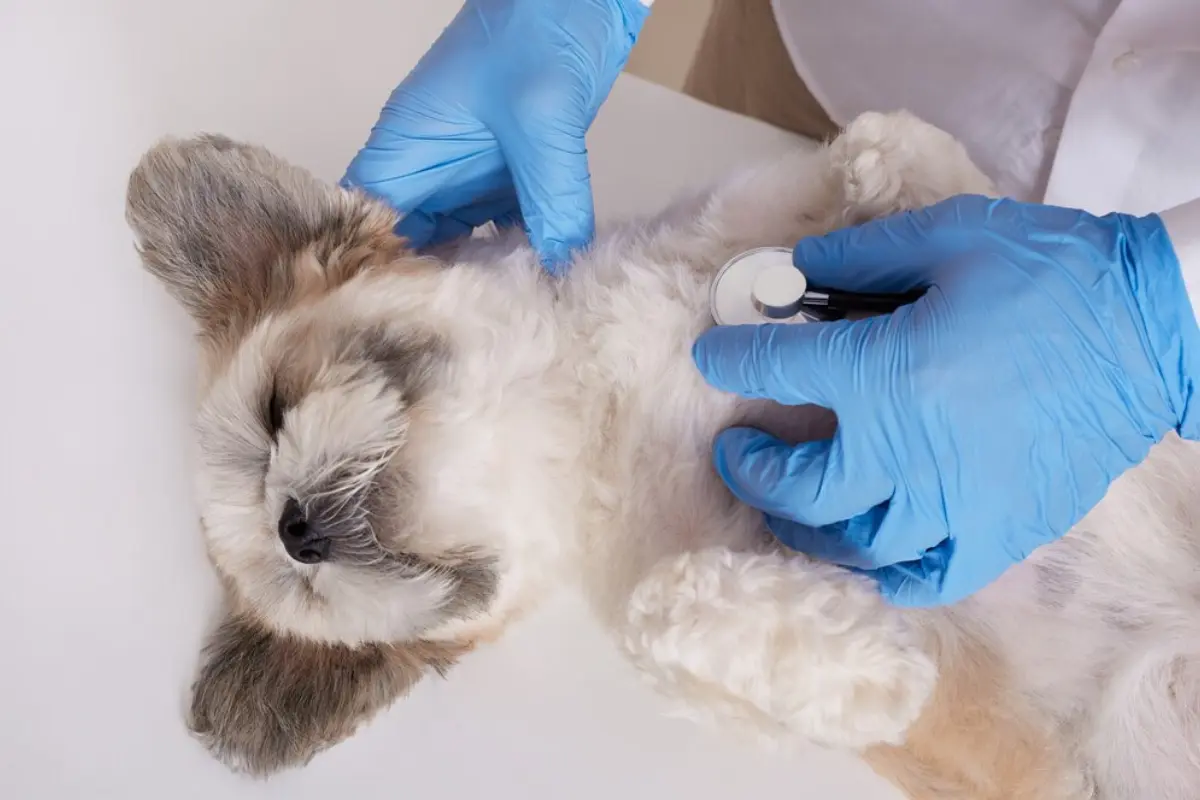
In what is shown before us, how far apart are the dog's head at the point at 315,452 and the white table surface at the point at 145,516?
0.17m

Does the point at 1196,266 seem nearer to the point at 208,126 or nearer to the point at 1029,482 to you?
the point at 1029,482

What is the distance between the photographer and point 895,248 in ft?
3.85

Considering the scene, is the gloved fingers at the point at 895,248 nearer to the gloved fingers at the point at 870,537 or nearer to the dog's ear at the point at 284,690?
the gloved fingers at the point at 870,537

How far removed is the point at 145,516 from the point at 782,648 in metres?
1.04

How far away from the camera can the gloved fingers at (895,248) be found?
115cm

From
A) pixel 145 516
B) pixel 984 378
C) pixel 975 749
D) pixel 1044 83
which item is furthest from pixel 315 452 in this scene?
pixel 1044 83

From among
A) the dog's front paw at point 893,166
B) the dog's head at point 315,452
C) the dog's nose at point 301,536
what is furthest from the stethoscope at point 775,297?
the dog's nose at point 301,536

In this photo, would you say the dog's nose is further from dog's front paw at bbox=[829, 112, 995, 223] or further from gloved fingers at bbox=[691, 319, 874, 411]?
dog's front paw at bbox=[829, 112, 995, 223]

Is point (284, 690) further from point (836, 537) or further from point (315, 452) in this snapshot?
point (836, 537)

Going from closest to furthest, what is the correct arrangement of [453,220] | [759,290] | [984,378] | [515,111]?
[984,378], [759,290], [515,111], [453,220]

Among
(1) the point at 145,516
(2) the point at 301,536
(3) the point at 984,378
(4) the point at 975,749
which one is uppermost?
(3) the point at 984,378

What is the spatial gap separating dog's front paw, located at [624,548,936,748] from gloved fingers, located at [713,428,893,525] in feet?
0.29

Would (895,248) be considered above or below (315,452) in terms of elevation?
above

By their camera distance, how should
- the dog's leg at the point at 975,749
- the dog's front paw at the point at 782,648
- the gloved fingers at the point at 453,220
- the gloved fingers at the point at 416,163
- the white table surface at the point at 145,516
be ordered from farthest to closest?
the gloved fingers at the point at 453,220, the gloved fingers at the point at 416,163, the white table surface at the point at 145,516, the dog's leg at the point at 975,749, the dog's front paw at the point at 782,648
